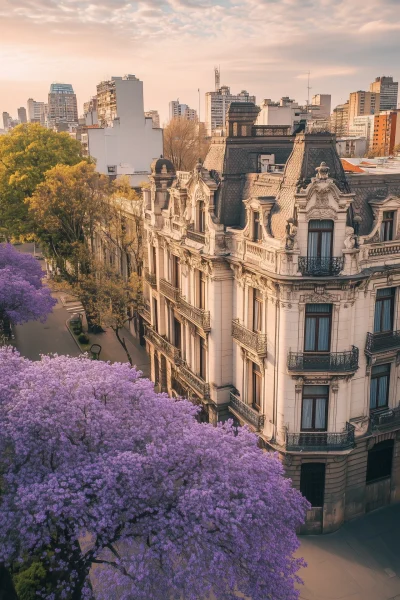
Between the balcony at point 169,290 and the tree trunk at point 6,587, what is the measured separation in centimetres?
2013

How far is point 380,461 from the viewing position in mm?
31391

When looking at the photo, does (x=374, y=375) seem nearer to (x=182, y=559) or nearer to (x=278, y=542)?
(x=278, y=542)

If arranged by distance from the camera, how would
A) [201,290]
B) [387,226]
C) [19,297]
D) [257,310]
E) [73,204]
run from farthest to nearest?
[73,204] < [19,297] < [201,290] < [257,310] < [387,226]

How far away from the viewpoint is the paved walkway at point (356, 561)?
1032 inches

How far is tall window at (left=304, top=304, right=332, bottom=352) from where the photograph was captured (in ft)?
89.5

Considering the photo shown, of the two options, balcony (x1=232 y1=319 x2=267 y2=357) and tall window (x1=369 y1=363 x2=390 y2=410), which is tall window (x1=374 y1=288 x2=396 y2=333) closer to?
tall window (x1=369 y1=363 x2=390 y2=410)

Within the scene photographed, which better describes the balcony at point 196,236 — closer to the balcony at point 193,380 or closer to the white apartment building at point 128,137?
the balcony at point 193,380

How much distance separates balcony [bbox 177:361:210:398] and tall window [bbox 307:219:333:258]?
11848mm

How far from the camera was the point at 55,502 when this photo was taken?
61.8 feet

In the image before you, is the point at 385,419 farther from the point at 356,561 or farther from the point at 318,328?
the point at 356,561

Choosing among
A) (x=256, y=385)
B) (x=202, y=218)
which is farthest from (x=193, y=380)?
(x=202, y=218)

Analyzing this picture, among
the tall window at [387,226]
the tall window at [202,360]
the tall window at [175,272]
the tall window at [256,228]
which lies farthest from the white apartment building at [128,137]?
the tall window at [387,226]

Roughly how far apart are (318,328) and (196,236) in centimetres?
1041

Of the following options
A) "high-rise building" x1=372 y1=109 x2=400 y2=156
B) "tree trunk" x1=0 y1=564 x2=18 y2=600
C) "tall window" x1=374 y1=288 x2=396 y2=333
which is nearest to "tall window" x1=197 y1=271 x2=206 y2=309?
"tall window" x1=374 y1=288 x2=396 y2=333
